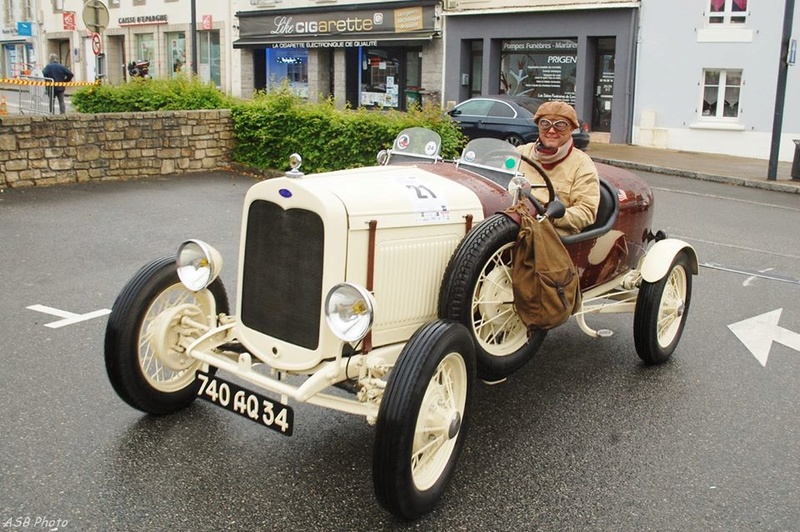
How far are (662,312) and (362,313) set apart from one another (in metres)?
2.97

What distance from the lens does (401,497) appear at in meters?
3.55

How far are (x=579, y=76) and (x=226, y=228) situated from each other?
16791mm

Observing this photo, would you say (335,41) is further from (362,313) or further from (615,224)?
(362,313)

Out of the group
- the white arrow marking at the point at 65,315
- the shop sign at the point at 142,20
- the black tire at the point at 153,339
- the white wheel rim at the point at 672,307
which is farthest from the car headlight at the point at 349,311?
the shop sign at the point at 142,20

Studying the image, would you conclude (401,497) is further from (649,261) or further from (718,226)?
(718,226)

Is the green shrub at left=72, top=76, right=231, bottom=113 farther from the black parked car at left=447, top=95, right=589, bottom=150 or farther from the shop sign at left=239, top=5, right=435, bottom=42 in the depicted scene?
the shop sign at left=239, top=5, right=435, bottom=42

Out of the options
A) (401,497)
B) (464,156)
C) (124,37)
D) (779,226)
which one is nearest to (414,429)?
(401,497)

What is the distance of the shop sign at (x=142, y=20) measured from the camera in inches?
1489

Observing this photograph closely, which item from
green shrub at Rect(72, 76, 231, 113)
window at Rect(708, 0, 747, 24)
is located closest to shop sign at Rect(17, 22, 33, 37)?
green shrub at Rect(72, 76, 231, 113)

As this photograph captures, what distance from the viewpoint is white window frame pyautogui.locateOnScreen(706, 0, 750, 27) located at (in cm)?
2097

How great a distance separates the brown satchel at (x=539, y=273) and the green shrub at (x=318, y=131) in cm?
839

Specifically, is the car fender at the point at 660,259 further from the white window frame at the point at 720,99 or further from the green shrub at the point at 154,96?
the white window frame at the point at 720,99

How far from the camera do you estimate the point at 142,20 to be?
38.8 metres

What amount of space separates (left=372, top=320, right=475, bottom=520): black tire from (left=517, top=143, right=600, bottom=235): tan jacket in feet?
5.18
